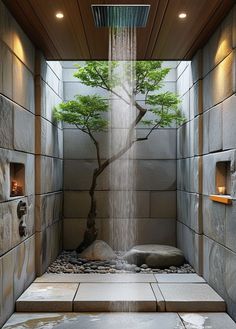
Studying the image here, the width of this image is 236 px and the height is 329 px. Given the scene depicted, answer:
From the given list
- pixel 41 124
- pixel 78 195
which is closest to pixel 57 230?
pixel 78 195

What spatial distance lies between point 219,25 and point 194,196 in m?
2.02

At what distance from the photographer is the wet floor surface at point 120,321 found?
3.17 m

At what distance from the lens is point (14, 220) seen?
11.4 ft

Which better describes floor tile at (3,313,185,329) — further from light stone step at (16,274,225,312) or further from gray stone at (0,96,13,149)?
gray stone at (0,96,13,149)

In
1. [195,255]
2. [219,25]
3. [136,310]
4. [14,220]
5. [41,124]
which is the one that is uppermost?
[219,25]

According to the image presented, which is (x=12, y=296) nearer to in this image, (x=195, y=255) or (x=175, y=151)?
(x=195, y=255)

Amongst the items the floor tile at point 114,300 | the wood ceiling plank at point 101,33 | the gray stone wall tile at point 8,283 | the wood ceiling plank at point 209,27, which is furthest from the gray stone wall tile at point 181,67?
the gray stone wall tile at point 8,283

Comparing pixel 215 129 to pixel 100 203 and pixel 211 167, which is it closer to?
pixel 211 167

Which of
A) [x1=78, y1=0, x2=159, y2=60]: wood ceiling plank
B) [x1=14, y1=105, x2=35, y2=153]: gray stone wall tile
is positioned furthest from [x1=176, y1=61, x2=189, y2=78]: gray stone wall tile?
[x1=14, y1=105, x2=35, y2=153]: gray stone wall tile

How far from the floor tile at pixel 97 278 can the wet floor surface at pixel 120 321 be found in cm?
84

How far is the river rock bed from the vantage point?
482 centimetres

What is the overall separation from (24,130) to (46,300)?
5.52 feet

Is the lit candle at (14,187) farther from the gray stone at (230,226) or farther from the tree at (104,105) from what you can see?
the gray stone at (230,226)

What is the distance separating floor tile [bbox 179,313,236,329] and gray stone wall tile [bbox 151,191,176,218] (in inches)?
108
